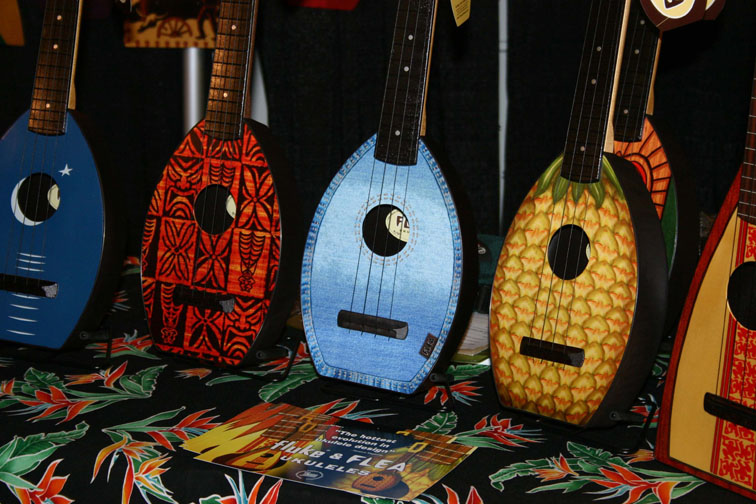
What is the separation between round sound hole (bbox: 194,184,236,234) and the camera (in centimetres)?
140

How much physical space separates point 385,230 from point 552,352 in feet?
1.11

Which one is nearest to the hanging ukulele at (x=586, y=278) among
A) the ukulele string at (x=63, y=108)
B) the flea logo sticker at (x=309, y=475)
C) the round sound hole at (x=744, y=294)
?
the round sound hole at (x=744, y=294)

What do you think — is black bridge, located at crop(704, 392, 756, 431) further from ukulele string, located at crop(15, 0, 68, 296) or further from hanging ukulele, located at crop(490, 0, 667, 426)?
ukulele string, located at crop(15, 0, 68, 296)

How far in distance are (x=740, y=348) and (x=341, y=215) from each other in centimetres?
65

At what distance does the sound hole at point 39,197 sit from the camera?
145 centimetres

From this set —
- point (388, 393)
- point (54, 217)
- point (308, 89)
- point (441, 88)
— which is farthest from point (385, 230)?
point (308, 89)

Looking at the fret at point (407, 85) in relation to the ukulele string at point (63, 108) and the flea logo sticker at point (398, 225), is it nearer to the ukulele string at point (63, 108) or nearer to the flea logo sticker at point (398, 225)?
the flea logo sticker at point (398, 225)

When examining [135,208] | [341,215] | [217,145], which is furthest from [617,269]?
[135,208]

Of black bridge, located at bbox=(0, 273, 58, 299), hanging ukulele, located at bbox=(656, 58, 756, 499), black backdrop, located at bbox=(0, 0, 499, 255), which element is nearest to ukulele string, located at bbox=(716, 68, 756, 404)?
hanging ukulele, located at bbox=(656, 58, 756, 499)

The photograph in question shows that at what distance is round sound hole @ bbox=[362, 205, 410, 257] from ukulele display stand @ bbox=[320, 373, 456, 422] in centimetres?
22

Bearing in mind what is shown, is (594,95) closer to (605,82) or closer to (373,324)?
(605,82)

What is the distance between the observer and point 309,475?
101 centimetres

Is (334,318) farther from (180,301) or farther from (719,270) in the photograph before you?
(719,270)

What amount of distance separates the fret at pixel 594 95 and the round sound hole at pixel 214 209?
0.60 m
